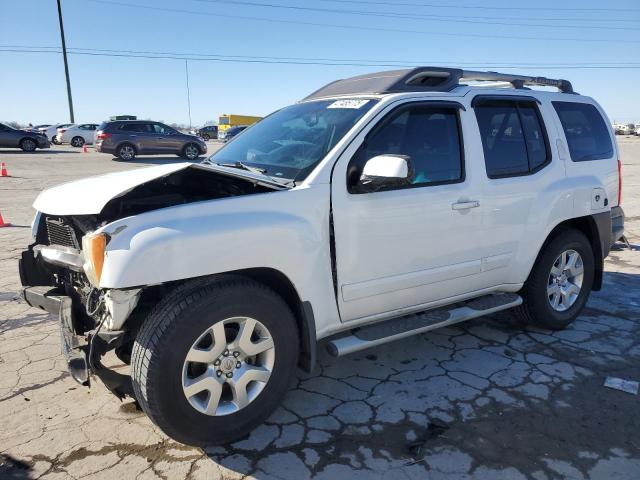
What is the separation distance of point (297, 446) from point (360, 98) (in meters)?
2.26

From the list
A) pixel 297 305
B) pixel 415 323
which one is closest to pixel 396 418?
pixel 415 323

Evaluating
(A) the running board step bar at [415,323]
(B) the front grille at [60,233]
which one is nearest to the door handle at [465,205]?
(A) the running board step bar at [415,323]

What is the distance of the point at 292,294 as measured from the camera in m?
3.04

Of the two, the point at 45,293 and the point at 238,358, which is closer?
the point at 238,358

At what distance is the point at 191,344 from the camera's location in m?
2.61

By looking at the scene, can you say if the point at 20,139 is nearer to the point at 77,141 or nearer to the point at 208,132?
the point at 77,141

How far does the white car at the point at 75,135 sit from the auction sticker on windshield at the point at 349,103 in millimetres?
34298

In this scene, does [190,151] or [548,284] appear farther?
[190,151]

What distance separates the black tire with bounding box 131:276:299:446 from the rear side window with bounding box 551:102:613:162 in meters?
3.03

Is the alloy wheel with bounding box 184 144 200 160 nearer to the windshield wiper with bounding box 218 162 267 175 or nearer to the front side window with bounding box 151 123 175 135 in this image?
the front side window with bounding box 151 123 175 135

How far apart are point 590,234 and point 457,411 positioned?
2.41m

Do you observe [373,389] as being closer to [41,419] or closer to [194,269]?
[194,269]

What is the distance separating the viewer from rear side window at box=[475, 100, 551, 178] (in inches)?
152

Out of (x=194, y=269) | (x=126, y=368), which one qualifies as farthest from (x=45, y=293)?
(x=194, y=269)
